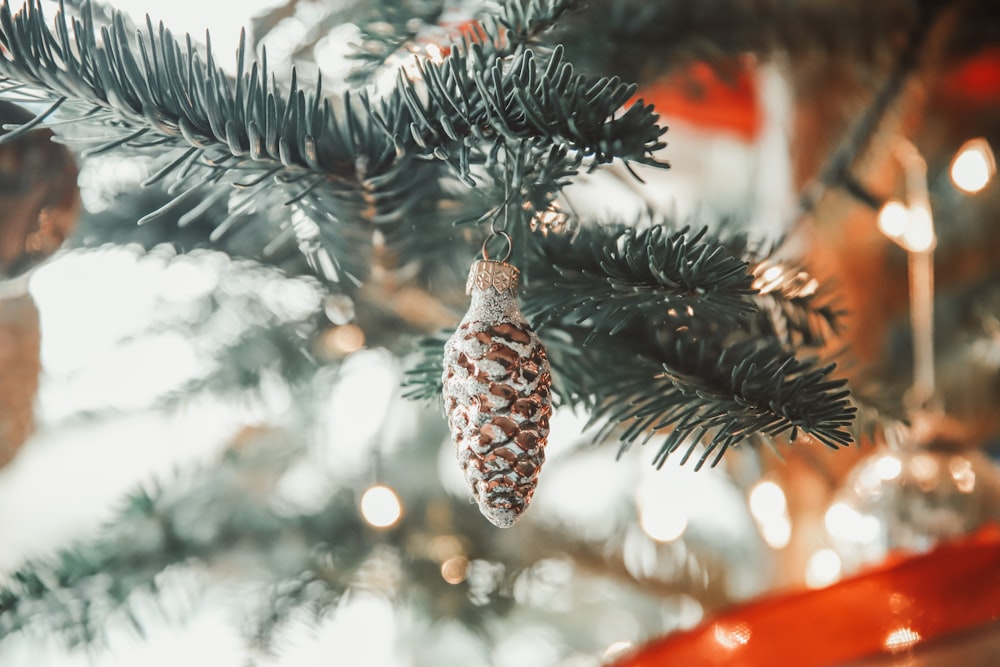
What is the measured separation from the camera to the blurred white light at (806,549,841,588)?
0.51 meters

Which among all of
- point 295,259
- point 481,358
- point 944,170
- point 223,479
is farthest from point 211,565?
point 944,170

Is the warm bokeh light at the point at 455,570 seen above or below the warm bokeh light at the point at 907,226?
below

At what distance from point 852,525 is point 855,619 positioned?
13cm

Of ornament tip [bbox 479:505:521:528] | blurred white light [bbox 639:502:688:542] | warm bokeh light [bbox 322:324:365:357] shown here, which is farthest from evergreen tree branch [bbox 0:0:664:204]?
blurred white light [bbox 639:502:688:542]

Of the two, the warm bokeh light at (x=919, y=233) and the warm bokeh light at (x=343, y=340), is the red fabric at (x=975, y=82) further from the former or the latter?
the warm bokeh light at (x=343, y=340)

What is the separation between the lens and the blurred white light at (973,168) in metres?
0.54

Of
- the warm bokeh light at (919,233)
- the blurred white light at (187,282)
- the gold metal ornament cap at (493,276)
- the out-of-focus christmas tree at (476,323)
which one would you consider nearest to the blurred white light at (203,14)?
the out-of-focus christmas tree at (476,323)

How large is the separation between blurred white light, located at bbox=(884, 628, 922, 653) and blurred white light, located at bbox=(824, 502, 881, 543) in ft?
0.42

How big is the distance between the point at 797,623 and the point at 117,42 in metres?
0.38

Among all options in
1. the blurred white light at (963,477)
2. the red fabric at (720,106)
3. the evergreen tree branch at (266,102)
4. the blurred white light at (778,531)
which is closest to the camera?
the evergreen tree branch at (266,102)

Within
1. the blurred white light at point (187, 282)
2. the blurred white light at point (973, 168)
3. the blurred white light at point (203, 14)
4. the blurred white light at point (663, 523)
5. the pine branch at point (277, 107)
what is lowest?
the blurred white light at point (663, 523)

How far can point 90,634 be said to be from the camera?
0.41 metres

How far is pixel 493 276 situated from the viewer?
0.25m

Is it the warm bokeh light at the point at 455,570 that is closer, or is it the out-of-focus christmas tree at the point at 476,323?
the out-of-focus christmas tree at the point at 476,323
